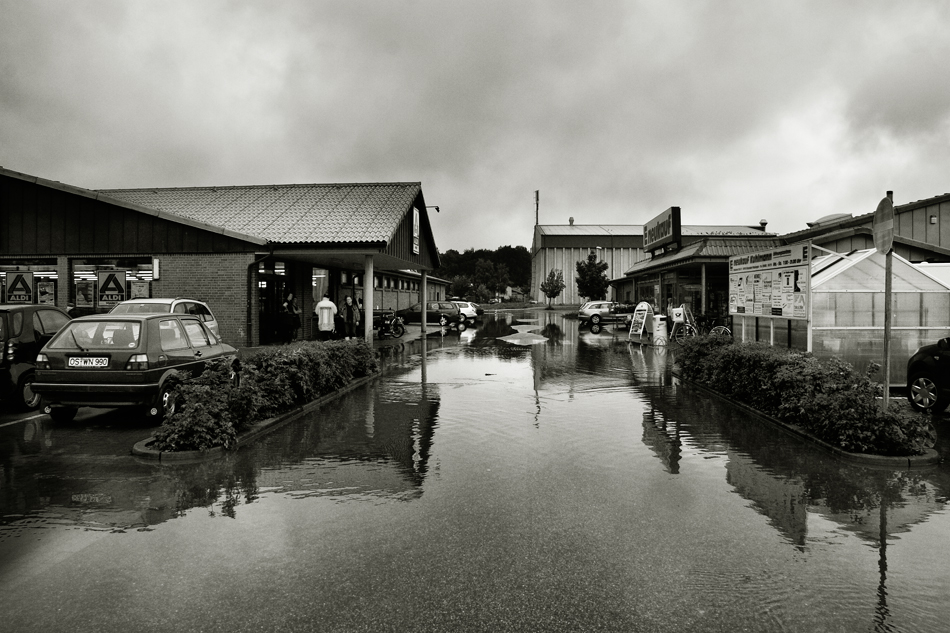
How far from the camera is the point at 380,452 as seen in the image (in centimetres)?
722

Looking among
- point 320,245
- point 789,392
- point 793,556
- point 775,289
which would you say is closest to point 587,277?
point 320,245

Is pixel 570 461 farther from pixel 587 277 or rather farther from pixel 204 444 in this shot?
pixel 587 277

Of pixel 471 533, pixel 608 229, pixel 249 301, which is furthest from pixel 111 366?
pixel 608 229

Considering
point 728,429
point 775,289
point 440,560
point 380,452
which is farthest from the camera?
point 775,289

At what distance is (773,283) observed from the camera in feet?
43.4

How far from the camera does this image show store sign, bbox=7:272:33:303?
63.8 ft

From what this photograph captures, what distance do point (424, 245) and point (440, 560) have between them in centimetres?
2523

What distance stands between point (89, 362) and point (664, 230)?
3317cm

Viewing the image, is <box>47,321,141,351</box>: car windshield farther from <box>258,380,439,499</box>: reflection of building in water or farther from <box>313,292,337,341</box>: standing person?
<box>313,292,337,341</box>: standing person

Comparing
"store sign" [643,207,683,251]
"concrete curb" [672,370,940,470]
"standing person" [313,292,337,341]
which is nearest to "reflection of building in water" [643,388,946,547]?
"concrete curb" [672,370,940,470]

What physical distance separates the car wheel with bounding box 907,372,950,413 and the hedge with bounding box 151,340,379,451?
9.26 m

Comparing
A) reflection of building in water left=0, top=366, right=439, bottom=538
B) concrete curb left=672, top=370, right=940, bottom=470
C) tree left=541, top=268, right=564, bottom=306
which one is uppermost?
tree left=541, top=268, right=564, bottom=306

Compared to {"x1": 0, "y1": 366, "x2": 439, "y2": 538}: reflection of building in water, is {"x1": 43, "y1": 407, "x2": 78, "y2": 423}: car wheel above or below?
above

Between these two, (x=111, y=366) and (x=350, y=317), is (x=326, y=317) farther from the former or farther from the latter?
(x=111, y=366)
